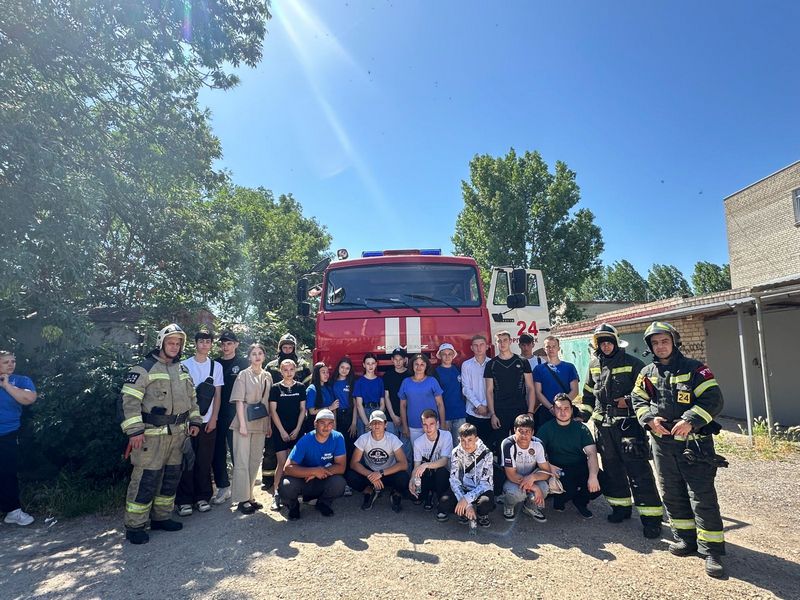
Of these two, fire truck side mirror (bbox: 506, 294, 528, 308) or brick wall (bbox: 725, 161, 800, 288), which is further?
brick wall (bbox: 725, 161, 800, 288)

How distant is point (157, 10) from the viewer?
239 inches

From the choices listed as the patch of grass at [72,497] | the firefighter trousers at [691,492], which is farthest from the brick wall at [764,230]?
the patch of grass at [72,497]

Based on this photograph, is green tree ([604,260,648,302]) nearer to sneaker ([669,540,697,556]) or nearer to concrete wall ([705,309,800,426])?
concrete wall ([705,309,800,426])

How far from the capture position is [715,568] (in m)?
3.14

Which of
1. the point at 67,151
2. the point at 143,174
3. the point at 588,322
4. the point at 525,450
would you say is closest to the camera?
the point at 525,450

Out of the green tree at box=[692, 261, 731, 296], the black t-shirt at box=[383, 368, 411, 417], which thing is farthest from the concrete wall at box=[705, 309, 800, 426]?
the green tree at box=[692, 261, 731, 296]

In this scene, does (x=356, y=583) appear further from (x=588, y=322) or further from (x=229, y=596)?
(x=588, y=322)

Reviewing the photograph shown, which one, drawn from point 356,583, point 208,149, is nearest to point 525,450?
point 356,583

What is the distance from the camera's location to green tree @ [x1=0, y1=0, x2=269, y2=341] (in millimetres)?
5004

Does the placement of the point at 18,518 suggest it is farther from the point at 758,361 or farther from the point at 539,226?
the point at 539,226

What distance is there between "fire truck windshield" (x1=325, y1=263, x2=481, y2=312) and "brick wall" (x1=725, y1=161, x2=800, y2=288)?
15.8 metres

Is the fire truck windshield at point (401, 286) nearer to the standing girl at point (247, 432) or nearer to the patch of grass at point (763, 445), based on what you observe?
the standing girl at point (247, 432)

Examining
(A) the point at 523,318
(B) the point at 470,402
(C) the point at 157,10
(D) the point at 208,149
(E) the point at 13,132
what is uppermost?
(C) the point at 157,10

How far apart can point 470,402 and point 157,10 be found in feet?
20.9
